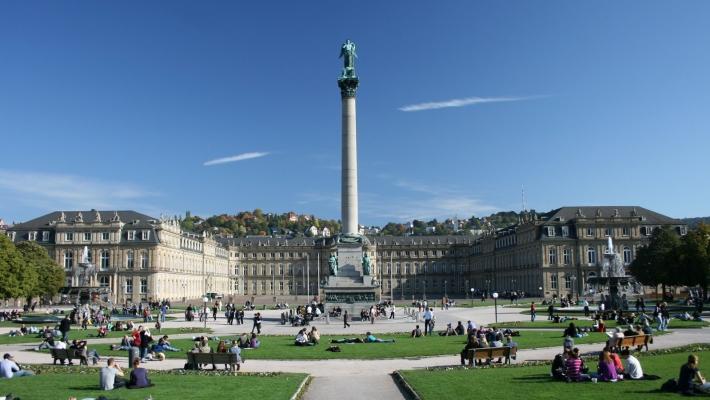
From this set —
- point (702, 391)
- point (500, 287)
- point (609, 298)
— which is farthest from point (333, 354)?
point (500, 287)

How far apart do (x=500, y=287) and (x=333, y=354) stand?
4752 inches

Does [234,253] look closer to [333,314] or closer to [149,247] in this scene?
[149,247]

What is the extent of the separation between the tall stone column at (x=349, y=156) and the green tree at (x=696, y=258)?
1499 inches

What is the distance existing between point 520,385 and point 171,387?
1098 centimetres

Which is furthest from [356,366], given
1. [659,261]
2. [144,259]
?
[144,259]

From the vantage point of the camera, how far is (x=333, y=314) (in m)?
63.4

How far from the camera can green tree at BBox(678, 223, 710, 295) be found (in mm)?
74094

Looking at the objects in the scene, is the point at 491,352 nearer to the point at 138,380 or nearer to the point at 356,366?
the point at 356,366

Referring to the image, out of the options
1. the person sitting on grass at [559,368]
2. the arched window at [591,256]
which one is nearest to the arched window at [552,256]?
the arched window at [591,256]

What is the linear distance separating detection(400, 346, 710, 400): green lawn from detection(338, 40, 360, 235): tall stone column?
4823cm

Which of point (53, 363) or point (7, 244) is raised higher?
point (7, 244)

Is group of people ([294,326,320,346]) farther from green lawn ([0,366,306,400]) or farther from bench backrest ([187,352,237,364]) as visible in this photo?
green lawn ([0,366,306,400])

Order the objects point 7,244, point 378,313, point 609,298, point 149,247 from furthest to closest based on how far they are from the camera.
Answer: point 149,247 < point 7,244 < point 378,313 < point 609,298

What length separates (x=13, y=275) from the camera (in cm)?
6731
